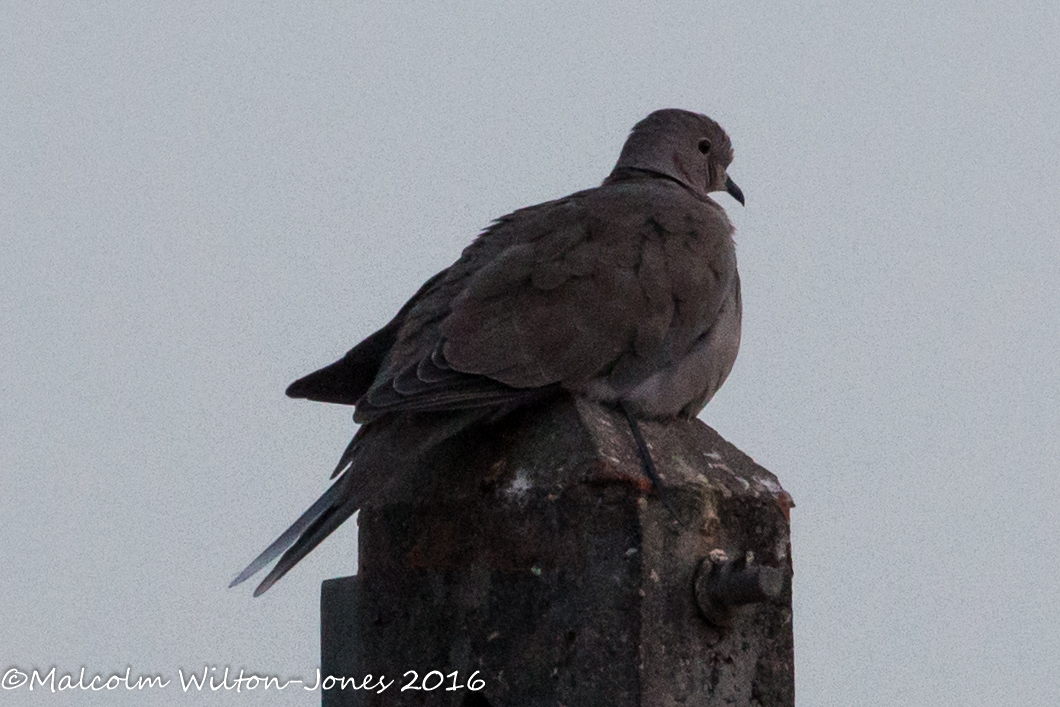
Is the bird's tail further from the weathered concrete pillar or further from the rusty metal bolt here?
the rusty metal bolt

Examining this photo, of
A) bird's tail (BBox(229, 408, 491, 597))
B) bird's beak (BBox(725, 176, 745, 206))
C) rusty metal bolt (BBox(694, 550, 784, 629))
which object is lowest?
rusty metal bolt (BBox(694, 550, 784, 629))

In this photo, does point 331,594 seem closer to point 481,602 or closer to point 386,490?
point 386,490

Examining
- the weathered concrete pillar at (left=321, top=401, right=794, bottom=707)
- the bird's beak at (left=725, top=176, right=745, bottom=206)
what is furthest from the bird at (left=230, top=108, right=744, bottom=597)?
the bird's beak at (left=725, top=176, right=745, bottom=206)

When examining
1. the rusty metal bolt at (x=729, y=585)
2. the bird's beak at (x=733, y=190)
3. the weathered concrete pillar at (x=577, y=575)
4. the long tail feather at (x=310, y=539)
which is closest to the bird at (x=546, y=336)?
the long tail feather at (x=310, y=539)

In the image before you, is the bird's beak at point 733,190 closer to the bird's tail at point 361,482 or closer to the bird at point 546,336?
the bird at point 546,336

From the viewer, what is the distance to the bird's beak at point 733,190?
23.3ft

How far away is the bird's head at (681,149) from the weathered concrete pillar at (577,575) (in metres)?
2.21

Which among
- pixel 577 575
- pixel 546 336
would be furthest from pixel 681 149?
pixel 577 575

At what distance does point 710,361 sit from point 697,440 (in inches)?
14.5

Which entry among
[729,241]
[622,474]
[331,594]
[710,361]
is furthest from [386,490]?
[729,241]

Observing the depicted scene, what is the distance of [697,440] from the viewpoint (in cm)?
471

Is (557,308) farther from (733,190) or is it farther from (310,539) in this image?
(733,190)

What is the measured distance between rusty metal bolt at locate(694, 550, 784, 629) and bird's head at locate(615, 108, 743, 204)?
264cm

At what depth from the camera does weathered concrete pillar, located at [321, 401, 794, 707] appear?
4055 millimetres
